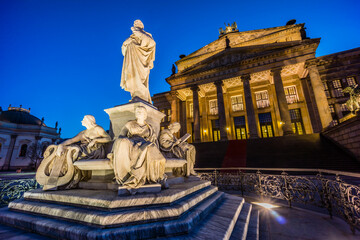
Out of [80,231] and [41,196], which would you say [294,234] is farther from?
[41,196]

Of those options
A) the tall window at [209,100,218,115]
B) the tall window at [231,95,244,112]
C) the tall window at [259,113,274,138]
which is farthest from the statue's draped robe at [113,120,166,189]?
the tall window at [231,95,244,112]

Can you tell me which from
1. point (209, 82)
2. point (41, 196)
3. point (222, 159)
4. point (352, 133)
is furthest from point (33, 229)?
point (209, 82)

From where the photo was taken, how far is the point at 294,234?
7.53ft

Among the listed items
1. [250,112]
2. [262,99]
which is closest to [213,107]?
[262,99]

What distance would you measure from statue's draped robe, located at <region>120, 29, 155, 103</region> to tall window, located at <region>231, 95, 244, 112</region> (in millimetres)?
21770

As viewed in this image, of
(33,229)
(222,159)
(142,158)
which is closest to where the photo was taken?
(33,229)

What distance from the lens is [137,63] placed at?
3.85m

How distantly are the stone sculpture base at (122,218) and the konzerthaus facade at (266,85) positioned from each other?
16.4 meters

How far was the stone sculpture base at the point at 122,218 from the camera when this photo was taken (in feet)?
4.77

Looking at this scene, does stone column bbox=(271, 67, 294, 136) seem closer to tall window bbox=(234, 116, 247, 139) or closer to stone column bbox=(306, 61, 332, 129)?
stone column bbox=(306, 61, 332, 129)

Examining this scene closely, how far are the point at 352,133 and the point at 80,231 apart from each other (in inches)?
569

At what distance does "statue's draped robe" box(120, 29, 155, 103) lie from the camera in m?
3.81

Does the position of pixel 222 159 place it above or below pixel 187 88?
below

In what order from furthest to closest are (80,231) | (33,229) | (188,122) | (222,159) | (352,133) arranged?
(188,122)
(222,159)
(352,133)
(33,229)
(80,231)
